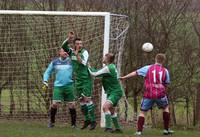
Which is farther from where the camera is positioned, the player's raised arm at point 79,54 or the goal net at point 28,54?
the goal net at point 28,54

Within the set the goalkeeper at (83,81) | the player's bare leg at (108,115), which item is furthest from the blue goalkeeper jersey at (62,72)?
the player's bare leg at (108,115)

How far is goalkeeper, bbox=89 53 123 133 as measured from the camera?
39.8 feet

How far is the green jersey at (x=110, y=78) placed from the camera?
1214cm

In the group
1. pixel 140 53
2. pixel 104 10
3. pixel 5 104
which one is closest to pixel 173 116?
pixel 140 53

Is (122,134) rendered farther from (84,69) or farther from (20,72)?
(20,72)

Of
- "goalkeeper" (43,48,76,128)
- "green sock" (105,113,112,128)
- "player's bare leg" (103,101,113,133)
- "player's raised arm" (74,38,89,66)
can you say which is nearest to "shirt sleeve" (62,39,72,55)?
"goalkeeper" (43,48,76,128)

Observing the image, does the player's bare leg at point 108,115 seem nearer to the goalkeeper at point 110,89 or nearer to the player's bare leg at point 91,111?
the goalkeeper at point 110,89

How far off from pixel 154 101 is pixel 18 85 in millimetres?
5471

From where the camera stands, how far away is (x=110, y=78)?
1227 cm

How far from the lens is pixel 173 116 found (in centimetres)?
1694

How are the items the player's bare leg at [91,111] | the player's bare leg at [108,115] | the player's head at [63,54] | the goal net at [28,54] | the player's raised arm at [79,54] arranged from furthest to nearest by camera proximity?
1. the goal net at [28,54]
2. the player's head at [63,54]
3. the player's bare leg at [91,111]
4. the player's raised arm at [79,54]
5. the player's bare leg at [108,115]

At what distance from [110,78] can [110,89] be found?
234 millimetres

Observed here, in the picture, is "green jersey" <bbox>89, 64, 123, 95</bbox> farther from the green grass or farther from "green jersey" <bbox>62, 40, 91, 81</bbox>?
the green grass

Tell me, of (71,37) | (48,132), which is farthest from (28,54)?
(48,132)
